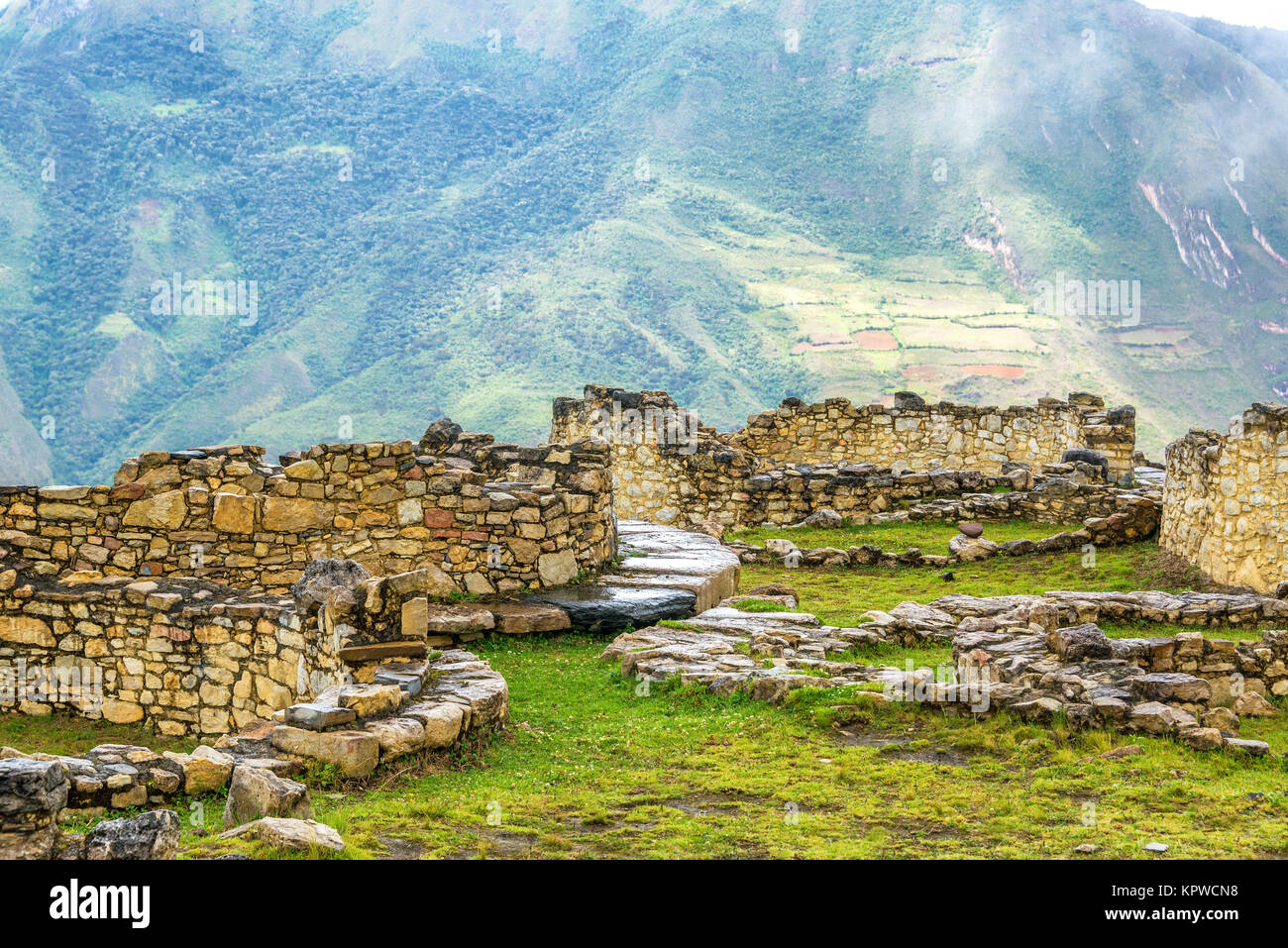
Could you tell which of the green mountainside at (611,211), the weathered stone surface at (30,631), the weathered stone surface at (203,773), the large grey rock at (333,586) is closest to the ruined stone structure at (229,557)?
the weathered stone surface at (30,631)

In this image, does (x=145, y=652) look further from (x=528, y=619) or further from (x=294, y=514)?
(x=528, y=619)

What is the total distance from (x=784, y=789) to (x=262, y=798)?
2.96 m

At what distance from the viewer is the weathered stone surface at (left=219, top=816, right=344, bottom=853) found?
4707 millimetres

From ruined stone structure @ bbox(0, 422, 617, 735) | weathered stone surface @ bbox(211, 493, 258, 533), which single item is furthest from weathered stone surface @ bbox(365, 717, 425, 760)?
weathered stone surface @ bbox(211, 493, 258, 533)

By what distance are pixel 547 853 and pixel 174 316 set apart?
276 feet

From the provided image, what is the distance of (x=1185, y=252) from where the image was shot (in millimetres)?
88938

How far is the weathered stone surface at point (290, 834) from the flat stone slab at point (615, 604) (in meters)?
6.20

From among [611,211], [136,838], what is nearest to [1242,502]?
[136,838]

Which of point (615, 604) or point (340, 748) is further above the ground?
point (615, 604)

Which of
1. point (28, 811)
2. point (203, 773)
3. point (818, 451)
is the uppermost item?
point (818, 451)

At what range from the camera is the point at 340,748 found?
6.62 m

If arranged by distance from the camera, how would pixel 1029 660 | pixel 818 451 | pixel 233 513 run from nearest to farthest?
1. pixel 1029 660
2. pixel 233 513
3. pixel 818 451

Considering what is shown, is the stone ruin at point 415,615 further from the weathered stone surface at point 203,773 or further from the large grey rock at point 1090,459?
the large grey rock at point 1090,459
